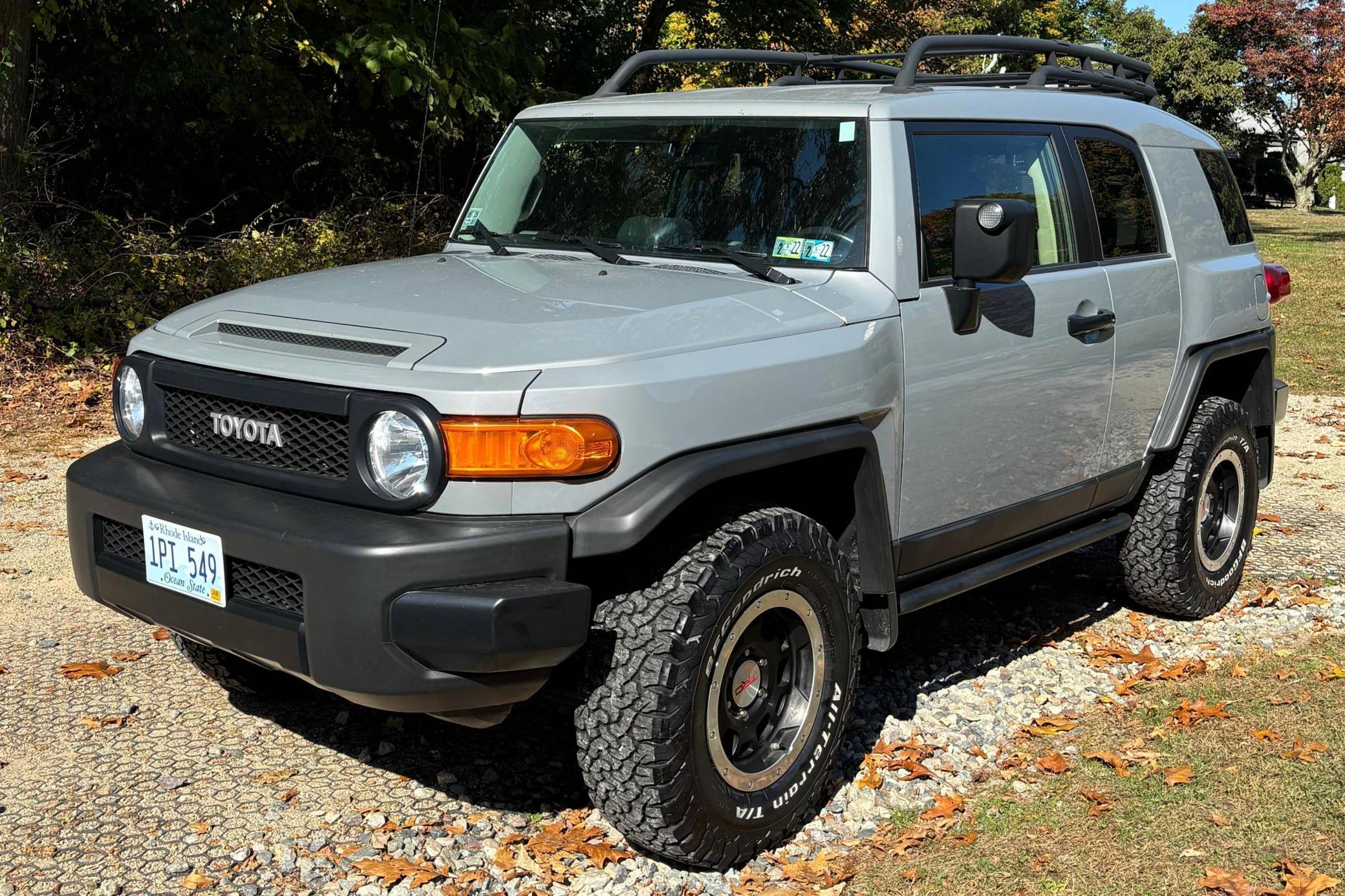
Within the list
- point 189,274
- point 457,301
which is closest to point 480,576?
point 457,301

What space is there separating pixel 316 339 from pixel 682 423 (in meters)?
0.96

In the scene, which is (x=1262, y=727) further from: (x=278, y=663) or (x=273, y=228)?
(x=273, y=228)

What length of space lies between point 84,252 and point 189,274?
2.67 feet

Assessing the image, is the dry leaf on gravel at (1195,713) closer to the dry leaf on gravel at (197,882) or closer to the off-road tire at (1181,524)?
the off-road tire at (1181,524)

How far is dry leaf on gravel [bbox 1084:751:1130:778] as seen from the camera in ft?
13.6

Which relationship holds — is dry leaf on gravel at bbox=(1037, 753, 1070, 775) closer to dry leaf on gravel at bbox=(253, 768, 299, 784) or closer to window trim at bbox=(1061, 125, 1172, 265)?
window trim at bbox=(1061, 125, 1172, 265)

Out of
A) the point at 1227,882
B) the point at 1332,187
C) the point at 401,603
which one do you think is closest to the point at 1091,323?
the point at 1227,882

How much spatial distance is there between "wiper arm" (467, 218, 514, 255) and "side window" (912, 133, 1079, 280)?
1.40 meters

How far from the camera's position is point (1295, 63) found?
41.9 m

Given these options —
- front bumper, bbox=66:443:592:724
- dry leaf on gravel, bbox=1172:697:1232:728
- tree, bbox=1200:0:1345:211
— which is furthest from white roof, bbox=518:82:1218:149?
tree, bbox=1200:0:1345:211

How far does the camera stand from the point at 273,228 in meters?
12.5

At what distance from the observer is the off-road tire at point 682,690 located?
3221mm

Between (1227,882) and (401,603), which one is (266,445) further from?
(1227,882)

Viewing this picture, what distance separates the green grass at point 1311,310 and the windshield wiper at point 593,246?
29.6 feet
